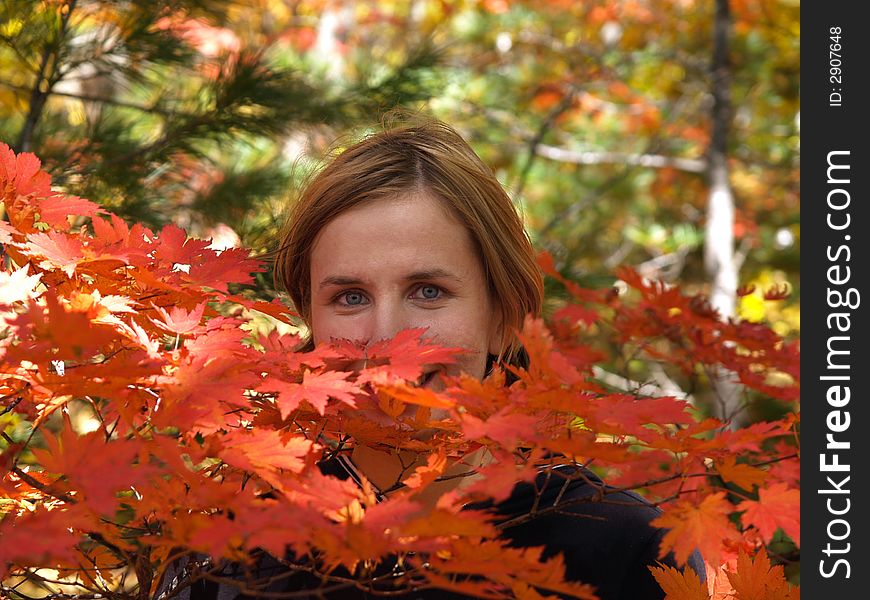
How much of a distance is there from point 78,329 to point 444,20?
6.42 meters

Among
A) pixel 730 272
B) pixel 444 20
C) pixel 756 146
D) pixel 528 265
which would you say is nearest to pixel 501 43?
pixel 444 20

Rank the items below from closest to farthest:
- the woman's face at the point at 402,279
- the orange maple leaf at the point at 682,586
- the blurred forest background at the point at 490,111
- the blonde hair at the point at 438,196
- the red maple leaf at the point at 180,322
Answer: the red maple leaf at the point at 180,322
the orange maple leaf at the point at 682,586
the woman's face at the point at 402,279
the blonde hair at the point at 438,196
the blurred forest background at the point at 490,111

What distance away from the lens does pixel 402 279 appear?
4.61 feet

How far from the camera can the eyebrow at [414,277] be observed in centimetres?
141

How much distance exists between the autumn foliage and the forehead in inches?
6.1

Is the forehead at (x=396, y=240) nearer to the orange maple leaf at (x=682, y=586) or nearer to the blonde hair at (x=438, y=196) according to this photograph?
the blonde hair at (x=438, y=196)

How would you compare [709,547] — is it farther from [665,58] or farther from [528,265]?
[665,58]

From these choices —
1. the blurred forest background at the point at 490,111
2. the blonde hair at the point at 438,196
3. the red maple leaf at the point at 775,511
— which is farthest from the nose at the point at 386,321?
the blurred forest background at the point at 490,111

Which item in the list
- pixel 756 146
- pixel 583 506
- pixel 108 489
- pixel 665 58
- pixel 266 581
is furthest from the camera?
pixel 756 146

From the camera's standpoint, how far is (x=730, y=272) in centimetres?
437

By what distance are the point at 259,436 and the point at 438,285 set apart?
49cm

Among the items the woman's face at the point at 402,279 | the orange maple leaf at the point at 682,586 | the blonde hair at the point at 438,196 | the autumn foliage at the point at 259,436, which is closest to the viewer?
the autumn foliage at the point at 259,436

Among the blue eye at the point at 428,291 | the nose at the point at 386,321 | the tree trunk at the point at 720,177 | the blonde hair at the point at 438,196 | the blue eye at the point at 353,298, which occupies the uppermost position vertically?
the tree trunk at the point at 720,177

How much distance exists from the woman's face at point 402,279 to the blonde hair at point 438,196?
0.03 m
